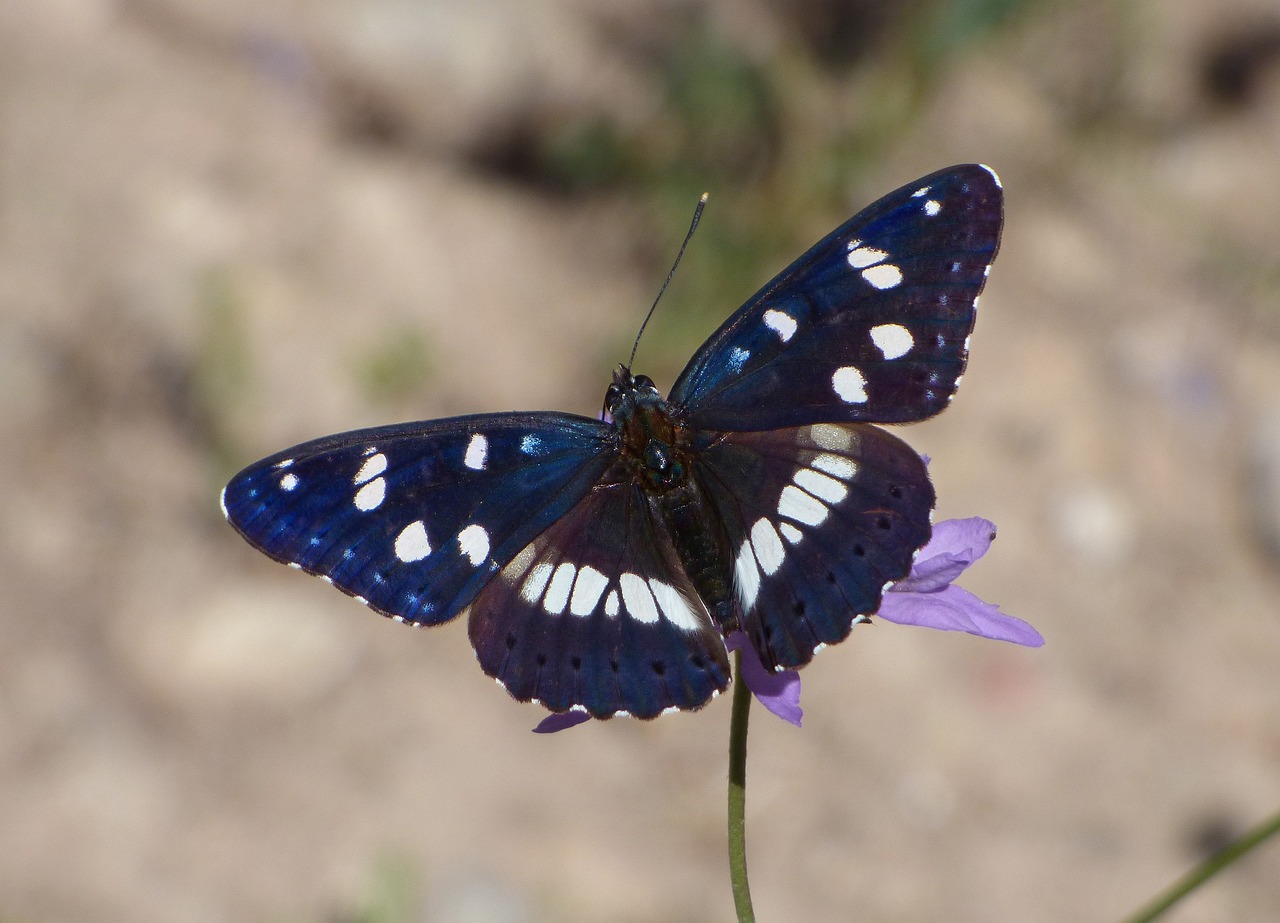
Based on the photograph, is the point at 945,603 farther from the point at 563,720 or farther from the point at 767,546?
the point at 563,720

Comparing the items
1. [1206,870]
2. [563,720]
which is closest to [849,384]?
[563,720]

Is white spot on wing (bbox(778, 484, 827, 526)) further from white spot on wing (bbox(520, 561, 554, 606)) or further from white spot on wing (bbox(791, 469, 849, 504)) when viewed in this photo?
white spot on wing (bbox(520, 561, 554, 606))

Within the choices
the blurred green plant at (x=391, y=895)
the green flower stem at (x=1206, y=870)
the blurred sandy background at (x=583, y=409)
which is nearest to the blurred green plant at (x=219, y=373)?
the blurred sandy background at (x=583, y=409)

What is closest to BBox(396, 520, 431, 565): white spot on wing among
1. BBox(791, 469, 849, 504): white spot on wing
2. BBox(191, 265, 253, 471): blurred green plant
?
BBox(791, 469, 849, 504): white spot on wing

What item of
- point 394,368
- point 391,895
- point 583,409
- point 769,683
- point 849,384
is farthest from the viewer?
point 583,409

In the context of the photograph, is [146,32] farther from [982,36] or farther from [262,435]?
[982,36]

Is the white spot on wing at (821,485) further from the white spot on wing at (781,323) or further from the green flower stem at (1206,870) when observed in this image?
the green flower stem at (1206,870)

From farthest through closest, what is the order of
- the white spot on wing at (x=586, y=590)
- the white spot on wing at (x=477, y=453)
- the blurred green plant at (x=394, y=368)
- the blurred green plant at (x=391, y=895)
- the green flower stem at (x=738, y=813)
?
the blurred green plant at (x=394, y=368) → the blurred green plant at (x=391, y=895) → the white spot on wing at (x=477, y=453) → the white spot on wing at (x=586, y=590) → the green flower stem at (x=738, y=813)
